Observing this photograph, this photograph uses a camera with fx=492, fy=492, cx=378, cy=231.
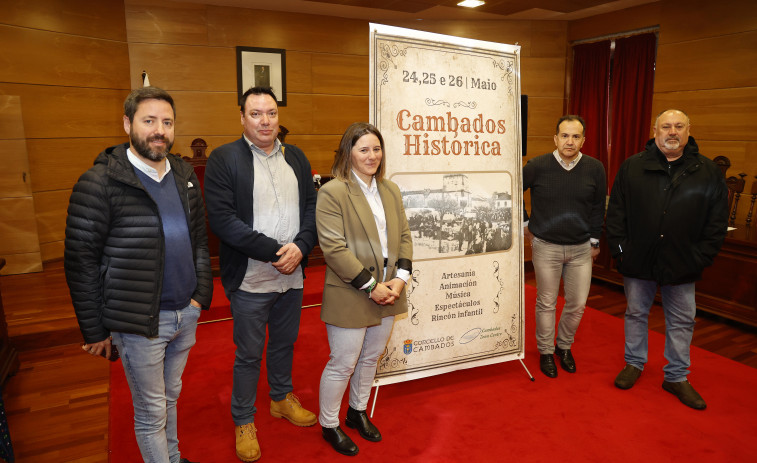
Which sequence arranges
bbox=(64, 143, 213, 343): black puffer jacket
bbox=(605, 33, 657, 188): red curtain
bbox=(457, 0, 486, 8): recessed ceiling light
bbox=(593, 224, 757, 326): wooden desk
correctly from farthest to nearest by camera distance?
bbox=(605, 33, 657, 188): red curtain, bbox=(457, 0, 486, 8): recessed ceiling light, bbox=(593, 224, 757, 326): wooden desk, bbox=(64, 143, 213, 343): black puffer jacket

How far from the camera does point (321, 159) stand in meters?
6.73

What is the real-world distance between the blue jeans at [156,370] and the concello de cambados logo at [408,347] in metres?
1.17

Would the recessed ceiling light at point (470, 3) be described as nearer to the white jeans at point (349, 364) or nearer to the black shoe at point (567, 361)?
the black shoe at point (567, 361)

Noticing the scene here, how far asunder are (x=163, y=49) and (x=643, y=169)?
5.30 metres

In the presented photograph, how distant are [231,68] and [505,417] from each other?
5.27 metres

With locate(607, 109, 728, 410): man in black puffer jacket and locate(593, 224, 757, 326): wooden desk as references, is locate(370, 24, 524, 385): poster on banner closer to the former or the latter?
locate(607, 109, 728, 410): man in black puffer jacket

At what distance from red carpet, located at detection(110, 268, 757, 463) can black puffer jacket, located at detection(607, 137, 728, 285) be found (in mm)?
715

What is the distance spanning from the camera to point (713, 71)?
16.7 ft

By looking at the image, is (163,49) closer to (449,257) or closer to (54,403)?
(54,403)

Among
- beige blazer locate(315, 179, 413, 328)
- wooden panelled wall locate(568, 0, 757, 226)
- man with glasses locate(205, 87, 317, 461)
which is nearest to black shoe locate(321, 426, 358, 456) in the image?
man with glasses locate(205, 87, 317, 461)

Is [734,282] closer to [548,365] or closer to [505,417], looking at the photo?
[548,365]

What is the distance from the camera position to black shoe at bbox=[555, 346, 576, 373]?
120 inches

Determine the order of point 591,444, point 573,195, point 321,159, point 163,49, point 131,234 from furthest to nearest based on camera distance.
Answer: point 321,159 < point 163,49 < point 573,195 < point 591,444 < point 131,234

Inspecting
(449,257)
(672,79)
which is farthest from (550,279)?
(672,79)
